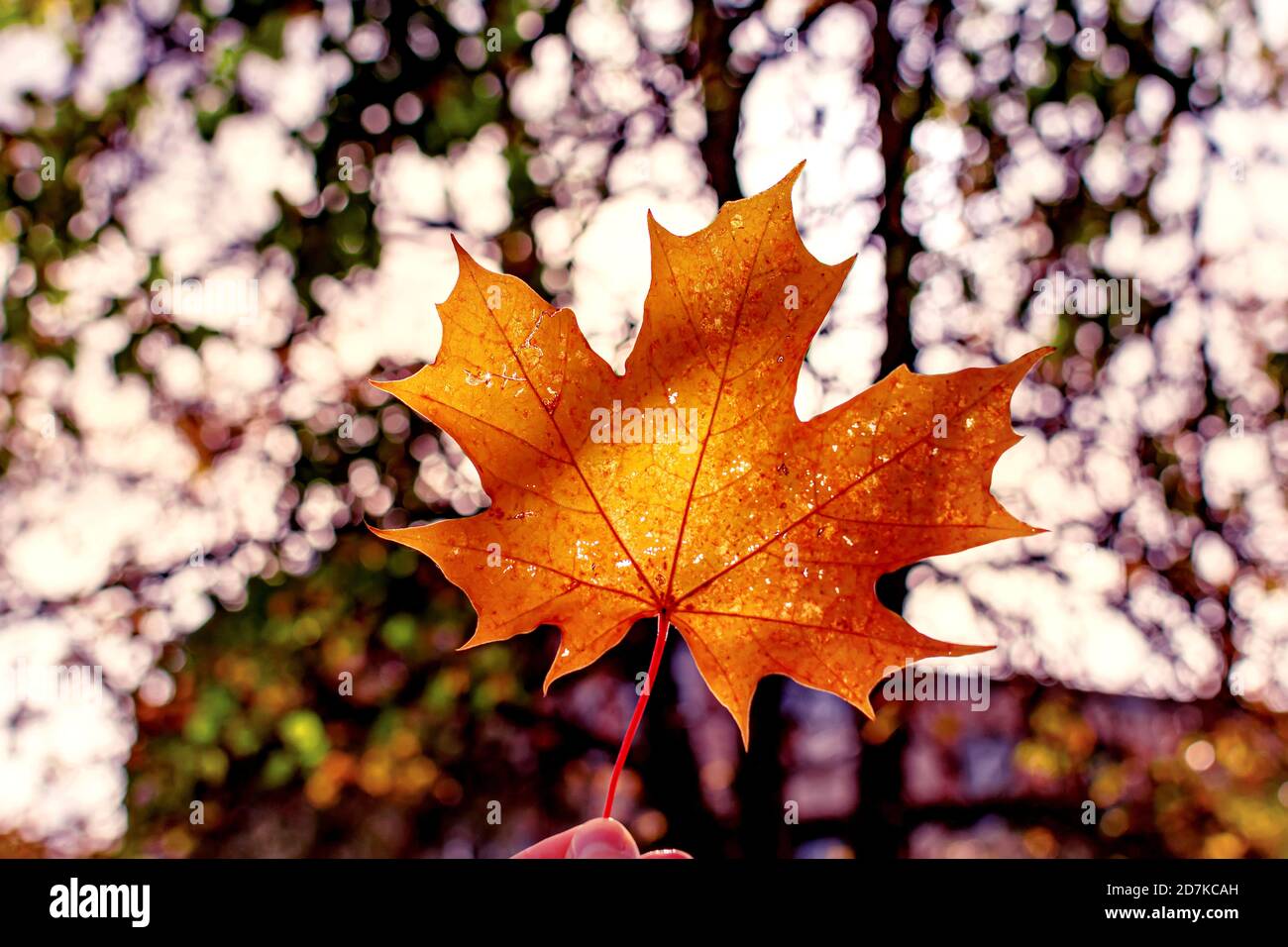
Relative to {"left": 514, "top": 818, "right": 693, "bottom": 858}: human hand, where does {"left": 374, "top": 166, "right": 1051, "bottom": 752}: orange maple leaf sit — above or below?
above

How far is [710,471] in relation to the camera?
2.06 feet

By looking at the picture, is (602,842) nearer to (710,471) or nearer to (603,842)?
(603,842)

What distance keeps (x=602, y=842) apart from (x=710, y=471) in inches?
15.7

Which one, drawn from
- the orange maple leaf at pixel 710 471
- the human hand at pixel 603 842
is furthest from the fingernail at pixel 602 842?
the orange maple leaf at pixel 710 471

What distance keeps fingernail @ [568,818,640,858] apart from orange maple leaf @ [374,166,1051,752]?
0.23 meters

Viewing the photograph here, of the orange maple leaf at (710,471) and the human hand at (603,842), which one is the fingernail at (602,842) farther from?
the orange maple leaf at (710,471)

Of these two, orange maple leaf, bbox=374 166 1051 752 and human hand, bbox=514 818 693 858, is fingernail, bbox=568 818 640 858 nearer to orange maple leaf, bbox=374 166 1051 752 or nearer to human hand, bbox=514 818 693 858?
human hand, bbox=514 818 693 858

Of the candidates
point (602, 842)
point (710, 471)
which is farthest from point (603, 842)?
point (710, 471)

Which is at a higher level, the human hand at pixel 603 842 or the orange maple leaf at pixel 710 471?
the orange maple leaf at pixel 710 471

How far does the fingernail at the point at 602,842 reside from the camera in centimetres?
75

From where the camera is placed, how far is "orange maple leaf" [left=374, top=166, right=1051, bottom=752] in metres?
0.59

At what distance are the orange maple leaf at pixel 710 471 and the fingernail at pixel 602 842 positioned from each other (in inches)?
9.1

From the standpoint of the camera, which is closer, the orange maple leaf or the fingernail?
the orange maple leaf

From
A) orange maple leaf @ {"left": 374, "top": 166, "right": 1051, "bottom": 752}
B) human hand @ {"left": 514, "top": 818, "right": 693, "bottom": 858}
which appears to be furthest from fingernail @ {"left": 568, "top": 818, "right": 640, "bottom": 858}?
orange maple leaf @ {"left": 374, "top": 166, "right": 1051, "bottom": 752}
